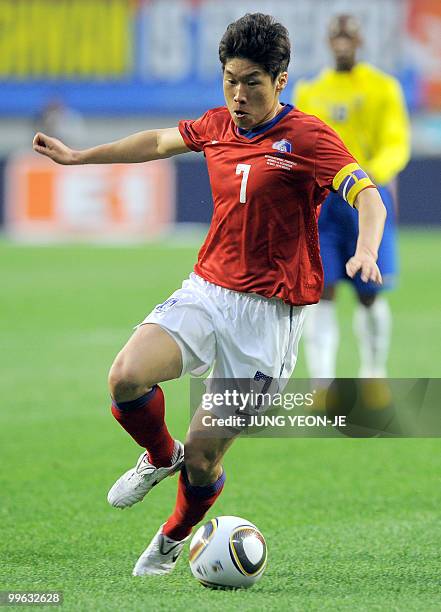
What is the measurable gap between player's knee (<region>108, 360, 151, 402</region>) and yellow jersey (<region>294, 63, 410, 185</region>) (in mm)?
4116

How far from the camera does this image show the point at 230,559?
450 cm

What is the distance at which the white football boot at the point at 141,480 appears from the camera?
15.6ft

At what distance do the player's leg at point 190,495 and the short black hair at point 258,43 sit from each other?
1.26 m

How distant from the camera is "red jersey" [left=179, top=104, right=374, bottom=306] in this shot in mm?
4570

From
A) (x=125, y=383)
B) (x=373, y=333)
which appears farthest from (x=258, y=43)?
(x=373, y=333)

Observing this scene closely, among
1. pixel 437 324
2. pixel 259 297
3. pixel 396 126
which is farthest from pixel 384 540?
pixel 437 324

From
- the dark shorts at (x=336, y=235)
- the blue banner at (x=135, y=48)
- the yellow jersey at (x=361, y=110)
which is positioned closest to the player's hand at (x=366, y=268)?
the dark shorts at (x=336, y=235)

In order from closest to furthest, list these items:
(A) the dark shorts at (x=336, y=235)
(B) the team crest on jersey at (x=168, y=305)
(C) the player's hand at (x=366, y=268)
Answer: (C) the player's hand at (x=366, y=268) → (B) the team crest on jersey at (x=168, y=305) → (A) the dark shorts at (x=336, y=235)

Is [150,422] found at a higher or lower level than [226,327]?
lower

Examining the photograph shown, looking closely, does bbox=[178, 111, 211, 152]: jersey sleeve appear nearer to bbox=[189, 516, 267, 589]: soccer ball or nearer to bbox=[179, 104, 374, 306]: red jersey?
bbox=[179, 104, 374, 306]: red jersey

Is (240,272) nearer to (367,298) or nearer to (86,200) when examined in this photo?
(367,298)

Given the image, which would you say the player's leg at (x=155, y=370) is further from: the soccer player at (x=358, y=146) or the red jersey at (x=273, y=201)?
the soccer player at (x=358, y=146)

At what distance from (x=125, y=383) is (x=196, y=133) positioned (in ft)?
3.39

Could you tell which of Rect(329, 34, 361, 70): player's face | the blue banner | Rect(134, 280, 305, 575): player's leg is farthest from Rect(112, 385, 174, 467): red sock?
the blue banner
